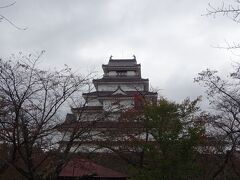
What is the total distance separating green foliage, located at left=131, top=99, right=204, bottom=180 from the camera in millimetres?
16109

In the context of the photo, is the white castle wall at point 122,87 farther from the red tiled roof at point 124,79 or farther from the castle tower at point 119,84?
the red tiled roof at point 124,79

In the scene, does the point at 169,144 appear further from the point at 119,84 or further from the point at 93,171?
the point at 119,84

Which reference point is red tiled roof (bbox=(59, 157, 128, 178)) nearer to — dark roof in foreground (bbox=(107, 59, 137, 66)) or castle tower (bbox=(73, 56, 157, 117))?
castle tower (bbox=(73, 56, 157, 117))

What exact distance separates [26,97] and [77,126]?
6.73ft

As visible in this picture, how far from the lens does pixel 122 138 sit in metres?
19.5

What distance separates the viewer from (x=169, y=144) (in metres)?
16.4

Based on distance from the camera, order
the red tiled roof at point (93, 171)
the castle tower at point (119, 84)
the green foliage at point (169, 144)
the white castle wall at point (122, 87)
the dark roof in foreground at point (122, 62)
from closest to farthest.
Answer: the green foliage at point (169, 144)
the red tiled roof at point (93, 171)
the castle tower at point (119, 84)
the white castle wall at point (122, 87)
the dark roof in foreground at point (122, 62)

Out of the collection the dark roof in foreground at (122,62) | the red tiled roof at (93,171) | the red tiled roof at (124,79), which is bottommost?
the red tiled roof at (93,171)

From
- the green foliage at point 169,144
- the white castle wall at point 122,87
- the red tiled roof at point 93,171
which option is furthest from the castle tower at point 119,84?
the green foliage at point 169,144

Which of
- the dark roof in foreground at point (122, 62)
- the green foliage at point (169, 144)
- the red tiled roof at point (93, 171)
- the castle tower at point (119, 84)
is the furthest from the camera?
the dark roof in foreground at point (122, 62)

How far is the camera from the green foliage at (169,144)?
1611 cm

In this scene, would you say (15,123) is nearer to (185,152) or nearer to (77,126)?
(77,126)

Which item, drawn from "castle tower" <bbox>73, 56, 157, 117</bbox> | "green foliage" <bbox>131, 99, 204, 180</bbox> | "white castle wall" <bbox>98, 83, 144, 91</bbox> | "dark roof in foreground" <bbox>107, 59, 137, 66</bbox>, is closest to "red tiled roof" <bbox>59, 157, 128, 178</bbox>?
"green foliage" <bbox>131, 99, 204, 180</bbox>

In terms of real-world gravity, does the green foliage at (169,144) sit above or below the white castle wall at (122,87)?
below
